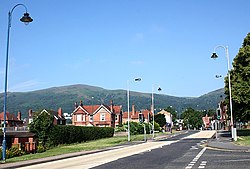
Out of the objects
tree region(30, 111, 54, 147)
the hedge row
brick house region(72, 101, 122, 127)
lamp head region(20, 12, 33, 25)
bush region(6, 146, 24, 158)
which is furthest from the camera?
brick house region(72, 101, 122, 127)

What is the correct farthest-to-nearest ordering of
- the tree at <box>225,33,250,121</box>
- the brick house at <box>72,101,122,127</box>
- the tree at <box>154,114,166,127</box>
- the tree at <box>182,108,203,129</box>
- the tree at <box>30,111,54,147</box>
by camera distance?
1. the tree at <box>182,108,203,129</box>
2. the tree at <box>154,114,166,127</box>
3. the brick house at <box>72,101,122,127</box>
4. the tree at <box>225,33,250,121</box>
5. the tree at <box>30,111,54,147</box>

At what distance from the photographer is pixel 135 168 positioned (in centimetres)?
1752

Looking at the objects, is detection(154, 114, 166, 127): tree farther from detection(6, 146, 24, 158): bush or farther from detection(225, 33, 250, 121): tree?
detection(6, 146, 24, 158): bush

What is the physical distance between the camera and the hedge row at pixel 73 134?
48.1 metres

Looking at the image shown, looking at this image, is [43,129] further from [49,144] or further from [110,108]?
[110,108]

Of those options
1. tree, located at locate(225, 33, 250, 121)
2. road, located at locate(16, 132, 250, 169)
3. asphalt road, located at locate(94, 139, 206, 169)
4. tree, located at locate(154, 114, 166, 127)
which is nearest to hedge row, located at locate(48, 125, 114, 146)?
road, located at locate(16, 132, 250, 169)

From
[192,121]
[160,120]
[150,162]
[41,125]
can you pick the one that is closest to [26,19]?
[150,162]

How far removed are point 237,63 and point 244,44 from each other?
3.86 metres

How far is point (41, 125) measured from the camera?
45.7m

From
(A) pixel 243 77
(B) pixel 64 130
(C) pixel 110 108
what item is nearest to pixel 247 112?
(A) pixel 243 77

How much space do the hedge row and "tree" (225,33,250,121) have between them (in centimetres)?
2340

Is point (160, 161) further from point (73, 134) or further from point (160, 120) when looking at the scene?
point (160, 120)

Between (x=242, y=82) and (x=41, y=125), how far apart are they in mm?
26461

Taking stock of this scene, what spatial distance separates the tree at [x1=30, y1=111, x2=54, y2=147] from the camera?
45.4m
